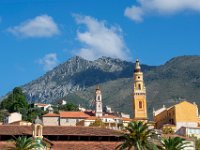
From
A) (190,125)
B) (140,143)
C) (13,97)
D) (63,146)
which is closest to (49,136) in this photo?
(63,146)

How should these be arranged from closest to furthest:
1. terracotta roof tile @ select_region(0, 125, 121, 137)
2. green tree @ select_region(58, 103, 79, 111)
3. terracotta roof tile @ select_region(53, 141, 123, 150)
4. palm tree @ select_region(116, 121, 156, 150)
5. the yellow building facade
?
palm tree @ select_region(116, 121, 156, 150)
terracotta roof tile @ select_region(53, 141, 123, 150)
terracotta roof tile @ select_region(0, 125, 121, 137)
the yellow building facade
green tree @ select_region(58, 103, 79, 111)

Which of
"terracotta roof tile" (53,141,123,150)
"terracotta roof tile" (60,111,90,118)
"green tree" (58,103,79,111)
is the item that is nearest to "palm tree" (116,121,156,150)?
"terracotta roof tile" (53,141,123,150)

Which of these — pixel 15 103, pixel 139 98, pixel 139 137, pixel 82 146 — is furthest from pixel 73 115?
pixel 139 137

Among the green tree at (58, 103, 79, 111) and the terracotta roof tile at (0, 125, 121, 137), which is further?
the green tree at (58, 103, 79, 111)

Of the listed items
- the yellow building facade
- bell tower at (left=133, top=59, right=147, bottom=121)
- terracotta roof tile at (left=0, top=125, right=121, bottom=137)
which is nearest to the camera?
terracotta roof tile at (left=0, top=125, right=121, bottom=137)

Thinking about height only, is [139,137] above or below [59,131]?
below

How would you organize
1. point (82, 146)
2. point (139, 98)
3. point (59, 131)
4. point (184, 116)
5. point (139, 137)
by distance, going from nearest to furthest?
point (139, 137) < point (82, 146) < point (59, 131) < point (184, 116) < point (139, 98)

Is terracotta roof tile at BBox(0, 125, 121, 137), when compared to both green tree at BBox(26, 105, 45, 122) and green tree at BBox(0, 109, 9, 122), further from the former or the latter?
green tree at BBox(0, 109, 9, 122)

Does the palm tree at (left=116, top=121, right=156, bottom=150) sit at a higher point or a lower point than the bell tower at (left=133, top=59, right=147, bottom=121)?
lower

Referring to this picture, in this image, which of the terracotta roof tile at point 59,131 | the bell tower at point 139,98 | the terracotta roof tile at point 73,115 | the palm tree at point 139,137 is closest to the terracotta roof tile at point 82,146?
the terracotta roof tile at point 59,131

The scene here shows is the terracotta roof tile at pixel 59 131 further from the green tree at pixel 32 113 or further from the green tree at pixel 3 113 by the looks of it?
the green tree at pixel 3 113

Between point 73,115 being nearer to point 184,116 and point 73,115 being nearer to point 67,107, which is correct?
point 67,107

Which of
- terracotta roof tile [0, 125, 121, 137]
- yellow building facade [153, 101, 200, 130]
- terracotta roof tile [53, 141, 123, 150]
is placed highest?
yellow building facade [153, 101, 200, 130]

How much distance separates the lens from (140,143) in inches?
2621
